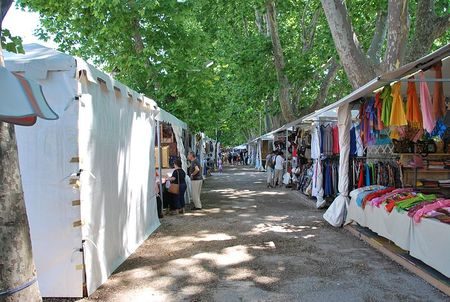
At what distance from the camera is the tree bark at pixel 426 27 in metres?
9.21

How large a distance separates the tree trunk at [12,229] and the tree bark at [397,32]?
790cm

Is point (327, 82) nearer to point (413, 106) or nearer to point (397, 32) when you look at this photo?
point (397, 32)

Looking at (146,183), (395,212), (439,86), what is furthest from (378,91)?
(146,183)

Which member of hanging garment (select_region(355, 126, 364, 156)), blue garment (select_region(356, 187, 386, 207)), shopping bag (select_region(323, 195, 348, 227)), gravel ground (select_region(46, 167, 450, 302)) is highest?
hanging garment (select_region(355, 126, 364, 156))

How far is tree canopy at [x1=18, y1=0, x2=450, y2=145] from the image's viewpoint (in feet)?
37.4

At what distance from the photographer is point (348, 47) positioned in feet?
30.4

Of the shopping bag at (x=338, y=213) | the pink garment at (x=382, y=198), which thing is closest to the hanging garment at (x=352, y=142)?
the shopping bag at (x=338, y=213)

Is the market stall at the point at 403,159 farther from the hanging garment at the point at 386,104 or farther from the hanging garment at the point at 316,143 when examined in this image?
the hanging garment at the point at 316,143

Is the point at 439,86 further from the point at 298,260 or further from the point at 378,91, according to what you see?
the point at 298,260

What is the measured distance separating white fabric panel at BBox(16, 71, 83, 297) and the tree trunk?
7.07 ft

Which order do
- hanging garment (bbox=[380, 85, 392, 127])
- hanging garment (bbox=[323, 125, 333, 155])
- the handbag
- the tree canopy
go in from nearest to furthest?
1. hanging garment (bbox=[380, 85, 392, 127])
2. the handbag
3. the tree canopy
4. hanging garment (bbox=[323, 125, 333, 155])

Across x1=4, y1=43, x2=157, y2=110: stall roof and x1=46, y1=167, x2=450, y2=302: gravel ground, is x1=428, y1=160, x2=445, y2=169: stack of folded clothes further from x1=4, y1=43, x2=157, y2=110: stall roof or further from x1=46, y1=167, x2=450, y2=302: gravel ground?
x1=4, y1=43, x2=157, y2=110: stall roof

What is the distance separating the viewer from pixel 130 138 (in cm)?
718

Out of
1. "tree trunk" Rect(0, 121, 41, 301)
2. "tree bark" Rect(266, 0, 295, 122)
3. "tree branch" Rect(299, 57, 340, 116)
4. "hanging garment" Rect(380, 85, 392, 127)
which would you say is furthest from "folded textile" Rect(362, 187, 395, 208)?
"tree branch" Rect(299, 57, 340, 116)
